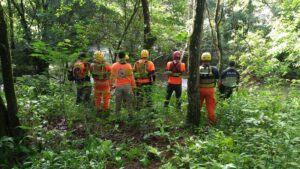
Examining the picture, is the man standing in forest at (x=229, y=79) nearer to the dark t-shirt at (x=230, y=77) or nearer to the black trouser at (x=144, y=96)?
the dark t-shirt at (x=230, y=77)

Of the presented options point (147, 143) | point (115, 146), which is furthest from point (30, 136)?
point (147, 143)

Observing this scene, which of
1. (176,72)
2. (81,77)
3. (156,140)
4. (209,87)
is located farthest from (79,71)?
(209,87)

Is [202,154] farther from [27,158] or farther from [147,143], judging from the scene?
[27,158]

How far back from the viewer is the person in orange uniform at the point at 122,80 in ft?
26.7

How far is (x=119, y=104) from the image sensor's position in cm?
833

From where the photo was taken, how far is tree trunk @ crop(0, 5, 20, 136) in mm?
5997

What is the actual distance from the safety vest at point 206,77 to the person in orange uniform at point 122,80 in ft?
6.16

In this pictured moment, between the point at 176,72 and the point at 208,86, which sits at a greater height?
the point at 176,72

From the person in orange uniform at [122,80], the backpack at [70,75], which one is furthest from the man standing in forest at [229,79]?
the backpack at [70,75]

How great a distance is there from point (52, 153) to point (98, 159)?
854mm

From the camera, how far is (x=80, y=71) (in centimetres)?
836

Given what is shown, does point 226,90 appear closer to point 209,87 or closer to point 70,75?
point 209,87

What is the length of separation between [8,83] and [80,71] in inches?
94.5

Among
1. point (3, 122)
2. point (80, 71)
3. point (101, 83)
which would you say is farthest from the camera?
point (101, 83)
